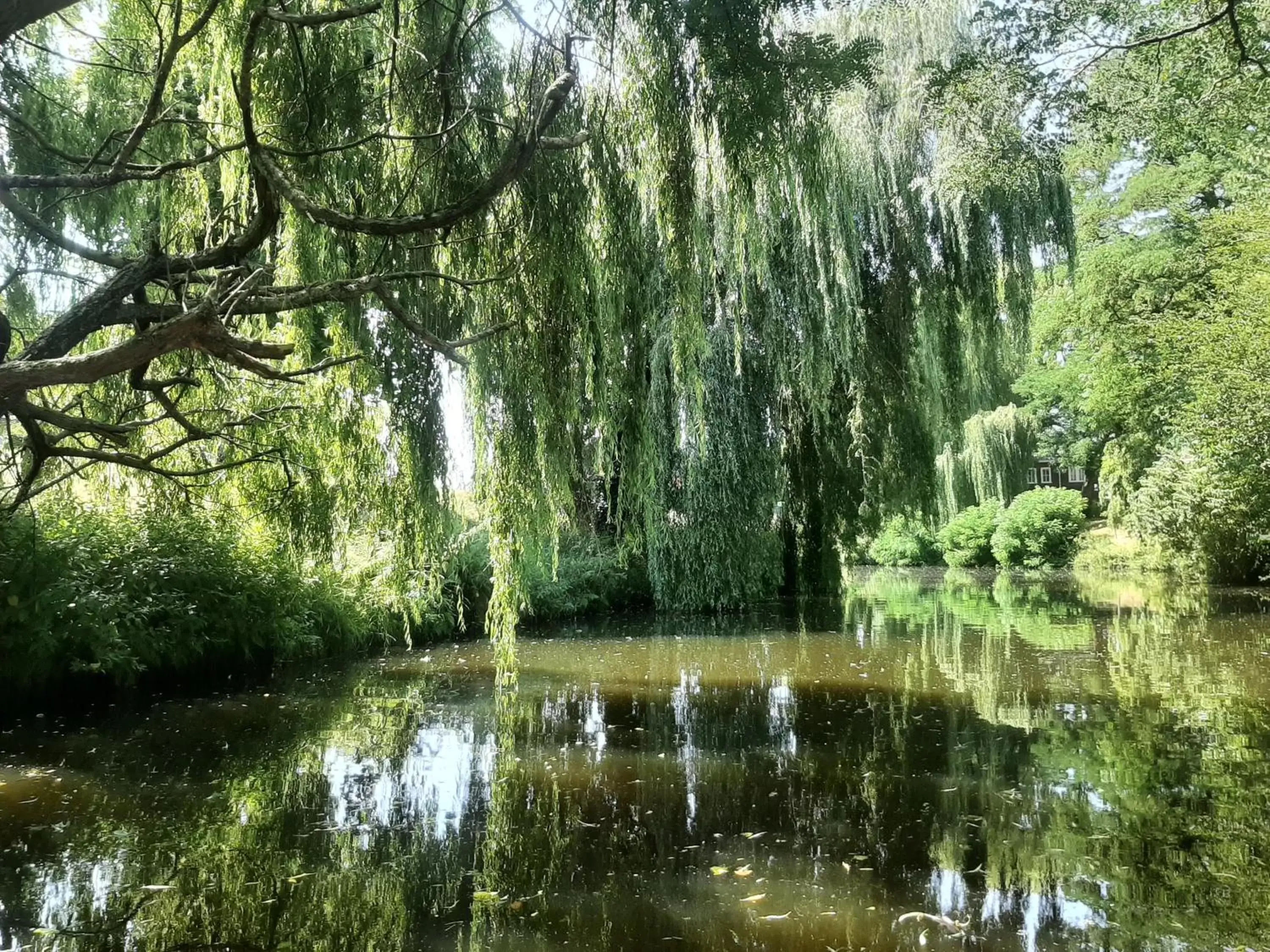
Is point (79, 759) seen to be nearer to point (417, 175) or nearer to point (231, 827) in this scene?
point (231, 827)

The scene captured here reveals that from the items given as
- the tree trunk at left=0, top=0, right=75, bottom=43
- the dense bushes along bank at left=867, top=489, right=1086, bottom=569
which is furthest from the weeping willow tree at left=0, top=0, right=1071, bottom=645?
the dense bushes along bank at left=867, top=489, right=1086, bottom=569

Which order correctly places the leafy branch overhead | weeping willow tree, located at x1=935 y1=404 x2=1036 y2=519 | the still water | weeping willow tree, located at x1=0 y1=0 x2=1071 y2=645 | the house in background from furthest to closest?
the house in background → weeping willow tree, located at x1=935 y1=404 x2=1036 y2=519 → weeping willow tree, located at x1=0 y1=0 x2=1071 y2=645 → the still water → the leafy branch overhead

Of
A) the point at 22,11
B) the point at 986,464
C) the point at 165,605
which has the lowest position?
the point at 165,605

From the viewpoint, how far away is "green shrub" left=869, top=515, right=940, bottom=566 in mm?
24641

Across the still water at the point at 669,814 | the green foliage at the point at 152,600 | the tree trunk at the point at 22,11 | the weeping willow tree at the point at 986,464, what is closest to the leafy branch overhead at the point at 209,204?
the tree trunk at the point at 22,11

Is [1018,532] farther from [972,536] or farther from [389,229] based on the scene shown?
[389,229]

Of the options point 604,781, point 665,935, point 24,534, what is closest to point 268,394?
point 24,534

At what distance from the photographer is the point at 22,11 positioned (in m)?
2.02

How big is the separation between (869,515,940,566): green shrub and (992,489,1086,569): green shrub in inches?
128

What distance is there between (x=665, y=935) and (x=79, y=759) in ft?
13.5

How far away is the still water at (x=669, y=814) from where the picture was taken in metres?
2.81

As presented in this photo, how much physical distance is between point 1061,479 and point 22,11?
35.9 metres

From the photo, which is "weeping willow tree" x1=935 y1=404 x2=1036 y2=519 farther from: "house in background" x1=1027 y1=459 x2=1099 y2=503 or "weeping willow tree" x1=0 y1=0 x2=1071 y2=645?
"weeping willow tree" x1=0 y1=0 x2=1071 y2=645

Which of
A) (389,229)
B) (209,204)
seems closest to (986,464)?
(209,204)
